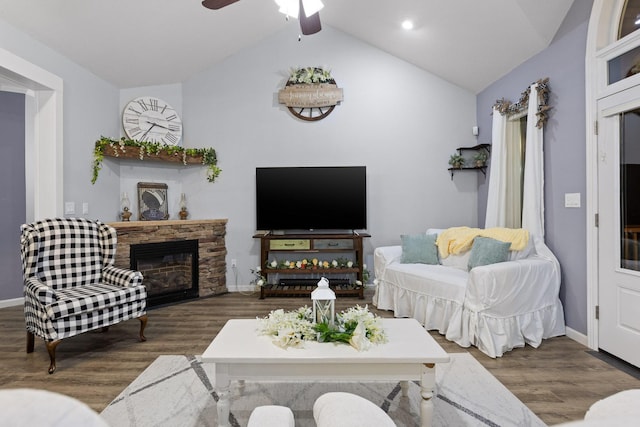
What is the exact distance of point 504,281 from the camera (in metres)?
2.75

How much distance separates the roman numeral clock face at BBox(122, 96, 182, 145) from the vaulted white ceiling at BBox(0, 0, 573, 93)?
0.89 ft

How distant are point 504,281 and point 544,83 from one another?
1.93m

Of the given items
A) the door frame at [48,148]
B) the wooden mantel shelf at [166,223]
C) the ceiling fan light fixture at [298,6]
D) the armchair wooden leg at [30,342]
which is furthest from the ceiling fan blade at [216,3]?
the armchair wooden leg at [30,342]

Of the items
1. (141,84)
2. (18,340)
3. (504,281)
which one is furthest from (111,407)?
(141,84)

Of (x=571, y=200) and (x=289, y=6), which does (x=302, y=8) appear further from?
(x=571, y=200)

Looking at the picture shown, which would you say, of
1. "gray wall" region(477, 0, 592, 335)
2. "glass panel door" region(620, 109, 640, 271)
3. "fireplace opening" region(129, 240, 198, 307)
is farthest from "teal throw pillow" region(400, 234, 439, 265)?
"fireplace opening" region(129, 240, 198, 307)

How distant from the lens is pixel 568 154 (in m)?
2.98

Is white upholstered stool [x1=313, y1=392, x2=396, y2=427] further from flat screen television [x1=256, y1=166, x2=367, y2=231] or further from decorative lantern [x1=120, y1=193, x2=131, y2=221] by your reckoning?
decorative lantern [x1=120, y1=193, x2=131, y2=221]

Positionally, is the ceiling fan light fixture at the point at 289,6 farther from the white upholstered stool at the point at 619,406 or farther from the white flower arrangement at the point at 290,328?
the white upholstered stool at the point at 619,406

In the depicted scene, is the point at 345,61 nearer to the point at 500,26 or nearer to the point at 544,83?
the point at 500,26

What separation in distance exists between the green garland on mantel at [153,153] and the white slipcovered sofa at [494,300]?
290 cm

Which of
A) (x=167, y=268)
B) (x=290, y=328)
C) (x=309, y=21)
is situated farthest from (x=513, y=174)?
(x=167, y=268)

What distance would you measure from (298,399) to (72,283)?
2.26 m

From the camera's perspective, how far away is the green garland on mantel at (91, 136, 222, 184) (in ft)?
12.7
